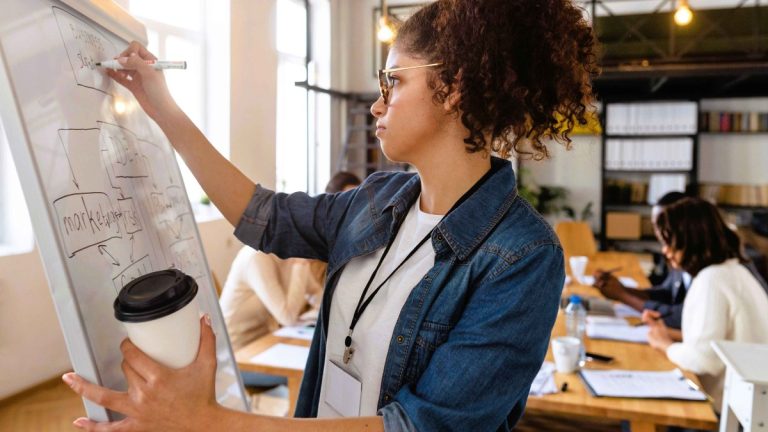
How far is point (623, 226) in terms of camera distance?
764 centimetres

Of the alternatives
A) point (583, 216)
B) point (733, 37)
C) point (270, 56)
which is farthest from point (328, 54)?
point (733, 37)

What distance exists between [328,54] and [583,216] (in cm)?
394

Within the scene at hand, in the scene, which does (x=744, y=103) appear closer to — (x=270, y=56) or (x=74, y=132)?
(x=270, y=56)

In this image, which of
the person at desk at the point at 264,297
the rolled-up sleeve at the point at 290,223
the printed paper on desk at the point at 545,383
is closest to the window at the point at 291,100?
the person at desk at the point at 264,297

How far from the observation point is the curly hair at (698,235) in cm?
244

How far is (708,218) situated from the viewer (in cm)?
251

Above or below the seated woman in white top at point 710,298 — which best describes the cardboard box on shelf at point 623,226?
below

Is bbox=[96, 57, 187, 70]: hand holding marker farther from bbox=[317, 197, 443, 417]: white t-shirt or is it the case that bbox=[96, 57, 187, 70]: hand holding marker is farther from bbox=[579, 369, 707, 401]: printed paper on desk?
bbox=[579, 369, 707, 401]: printed paper on desk

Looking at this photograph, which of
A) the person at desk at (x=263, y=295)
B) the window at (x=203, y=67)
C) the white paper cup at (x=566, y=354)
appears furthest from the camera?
the window at (x=203, y=67)

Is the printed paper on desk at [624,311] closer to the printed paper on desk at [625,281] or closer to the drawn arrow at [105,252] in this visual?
the printed paper on desk at [625,281]

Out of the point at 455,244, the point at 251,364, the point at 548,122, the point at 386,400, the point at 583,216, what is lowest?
the point at 583,216

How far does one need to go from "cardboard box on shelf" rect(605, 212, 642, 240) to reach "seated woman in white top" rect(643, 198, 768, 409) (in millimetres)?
5287

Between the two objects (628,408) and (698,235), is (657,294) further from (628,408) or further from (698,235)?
(628,408)

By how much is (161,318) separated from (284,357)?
159 centimetres
